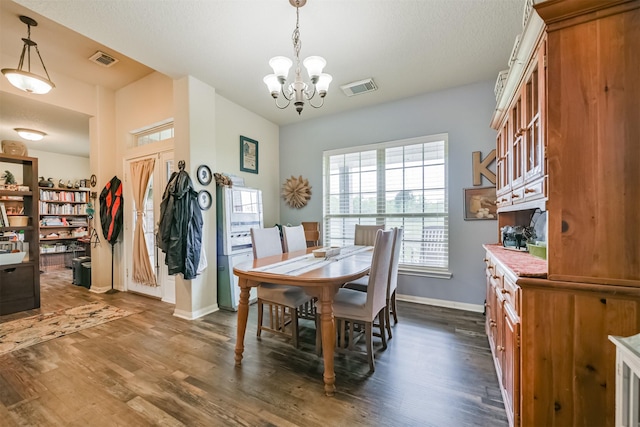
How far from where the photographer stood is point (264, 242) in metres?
2.88

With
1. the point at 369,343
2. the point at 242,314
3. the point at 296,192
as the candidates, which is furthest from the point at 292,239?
the point at 369,343

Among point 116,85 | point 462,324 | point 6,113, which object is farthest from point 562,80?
point 6,113

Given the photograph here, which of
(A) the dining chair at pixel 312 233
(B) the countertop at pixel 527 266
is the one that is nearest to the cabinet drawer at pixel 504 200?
(B) the countertop at pixel 527 266

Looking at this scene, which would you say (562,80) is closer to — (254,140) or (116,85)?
(254,140)

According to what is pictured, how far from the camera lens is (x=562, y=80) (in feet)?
3.91

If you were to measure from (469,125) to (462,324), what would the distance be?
237 cm

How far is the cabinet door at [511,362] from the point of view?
1303 millimetres

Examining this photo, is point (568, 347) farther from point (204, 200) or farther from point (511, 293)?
point (204, 200)

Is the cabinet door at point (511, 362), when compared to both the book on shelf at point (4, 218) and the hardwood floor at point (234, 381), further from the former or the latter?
the book on shelf at point (4, 218)

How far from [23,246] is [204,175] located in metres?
2.65

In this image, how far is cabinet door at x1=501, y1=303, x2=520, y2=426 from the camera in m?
1.30

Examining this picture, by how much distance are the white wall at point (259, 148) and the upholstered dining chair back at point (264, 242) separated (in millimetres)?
1286

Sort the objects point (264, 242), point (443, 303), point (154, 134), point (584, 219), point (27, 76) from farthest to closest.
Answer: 1. point (154, 134)
2. point (443, 303)
3. point (264, 242)
4. point (27, 76)
5. point (584, 219)

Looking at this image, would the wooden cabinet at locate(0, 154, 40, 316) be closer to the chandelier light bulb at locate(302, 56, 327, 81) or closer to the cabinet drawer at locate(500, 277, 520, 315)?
the chandelier light bulb at locate(302, 56, 327, 81)
